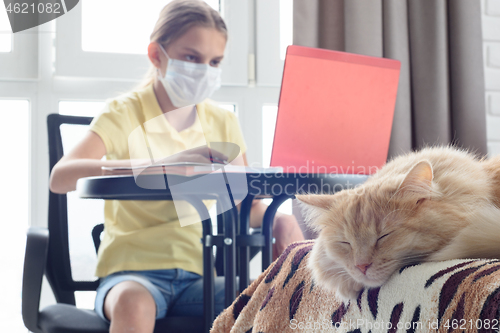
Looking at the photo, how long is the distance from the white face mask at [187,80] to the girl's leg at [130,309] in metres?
0.71

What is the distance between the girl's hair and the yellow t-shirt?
0.19m

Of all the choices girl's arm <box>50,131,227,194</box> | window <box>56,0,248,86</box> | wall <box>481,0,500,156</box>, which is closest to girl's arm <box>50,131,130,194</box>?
girl's arm <box>50,131,227,194</box>

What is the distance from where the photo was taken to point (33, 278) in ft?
3.50

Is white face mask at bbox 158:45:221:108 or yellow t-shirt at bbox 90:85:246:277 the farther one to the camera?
white face mask at bbox 158:45:221:108


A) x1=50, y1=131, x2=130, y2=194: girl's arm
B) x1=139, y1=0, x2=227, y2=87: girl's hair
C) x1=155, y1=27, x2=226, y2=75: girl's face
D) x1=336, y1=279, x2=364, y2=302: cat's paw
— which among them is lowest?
x1=336, y1=279, x2=364, y2=302: cat's paw

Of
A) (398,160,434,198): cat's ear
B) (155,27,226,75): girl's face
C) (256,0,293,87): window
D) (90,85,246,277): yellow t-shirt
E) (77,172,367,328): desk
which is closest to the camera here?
(398,160,434,198): cat's ear

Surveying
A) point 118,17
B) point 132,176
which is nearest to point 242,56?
point 118,17

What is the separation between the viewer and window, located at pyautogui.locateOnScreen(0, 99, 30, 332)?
1.84 meters

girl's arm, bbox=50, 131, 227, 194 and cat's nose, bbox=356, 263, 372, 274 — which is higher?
girl's arm, bbox=50, 131, 227, 194

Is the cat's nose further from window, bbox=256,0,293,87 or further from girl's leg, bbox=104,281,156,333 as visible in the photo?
window, bbox=256,0,293,87

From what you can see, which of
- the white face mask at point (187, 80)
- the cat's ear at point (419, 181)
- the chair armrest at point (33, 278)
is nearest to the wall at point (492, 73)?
the white face mask at point (187, 80)

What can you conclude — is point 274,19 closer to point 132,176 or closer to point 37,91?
point 37,91

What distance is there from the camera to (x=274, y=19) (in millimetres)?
2035

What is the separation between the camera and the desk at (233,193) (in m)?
0.81
